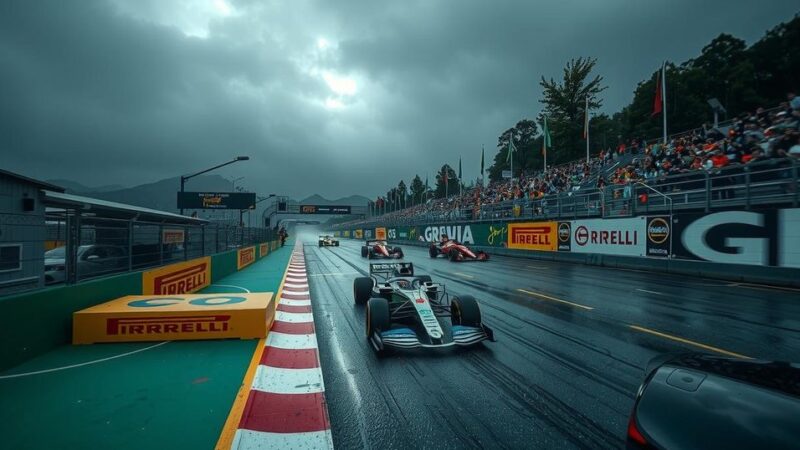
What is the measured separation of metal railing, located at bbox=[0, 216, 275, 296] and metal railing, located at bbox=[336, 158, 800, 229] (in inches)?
591

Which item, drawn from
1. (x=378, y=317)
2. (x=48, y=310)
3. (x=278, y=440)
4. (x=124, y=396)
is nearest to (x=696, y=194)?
(x=378, y=317)

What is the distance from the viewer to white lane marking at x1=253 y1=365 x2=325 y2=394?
11.1ft

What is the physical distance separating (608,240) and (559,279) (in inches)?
220

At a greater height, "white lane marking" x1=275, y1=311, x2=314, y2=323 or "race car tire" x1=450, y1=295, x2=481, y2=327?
"race car tire" x1=450, y1=295, x2=481, y2=327

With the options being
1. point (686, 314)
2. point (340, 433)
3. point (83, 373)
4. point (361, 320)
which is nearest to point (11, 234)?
point (83, 373)

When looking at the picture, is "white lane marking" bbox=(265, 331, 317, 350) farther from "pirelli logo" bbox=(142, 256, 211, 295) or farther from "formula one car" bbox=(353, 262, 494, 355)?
"pirelli logo" bbox=(142, 256, 211, 295)

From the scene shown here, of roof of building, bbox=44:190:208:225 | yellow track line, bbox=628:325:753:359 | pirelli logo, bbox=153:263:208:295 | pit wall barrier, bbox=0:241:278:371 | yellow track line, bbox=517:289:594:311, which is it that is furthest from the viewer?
roof of building, bbox=44:190:208:225

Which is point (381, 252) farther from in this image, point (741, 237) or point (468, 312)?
point (468, 312)

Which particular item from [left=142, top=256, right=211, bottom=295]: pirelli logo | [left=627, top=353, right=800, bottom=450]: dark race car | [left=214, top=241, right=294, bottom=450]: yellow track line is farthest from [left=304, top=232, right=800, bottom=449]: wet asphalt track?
[left=142, top=256, right=211, bottom=295]: pirelli logo

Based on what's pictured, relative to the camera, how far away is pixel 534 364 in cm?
400

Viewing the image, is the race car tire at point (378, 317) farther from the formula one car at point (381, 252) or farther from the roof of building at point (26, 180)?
the formula one car at point (381, 252)

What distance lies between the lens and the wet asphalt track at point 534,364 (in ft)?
8.92

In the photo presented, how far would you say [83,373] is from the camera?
12.2ft

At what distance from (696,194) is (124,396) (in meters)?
15.4
